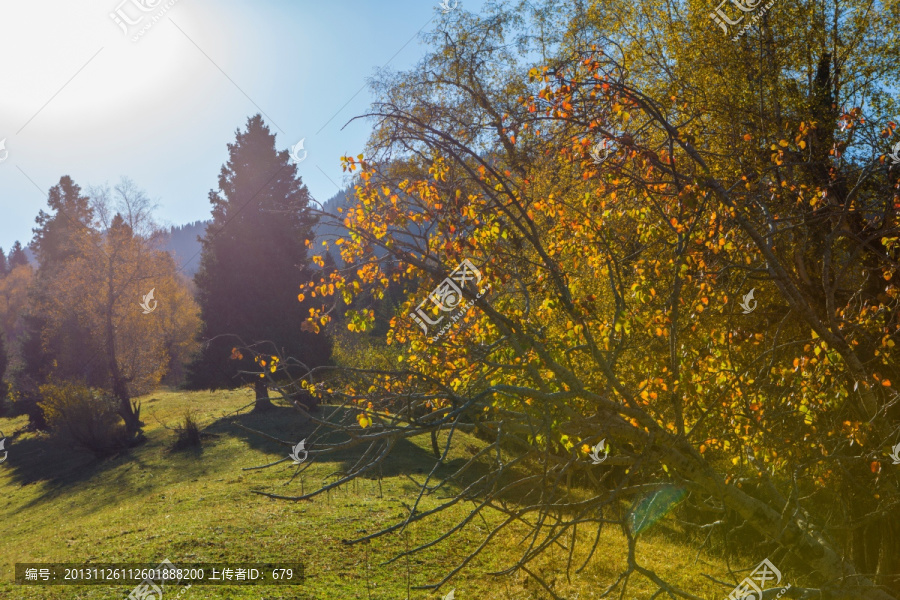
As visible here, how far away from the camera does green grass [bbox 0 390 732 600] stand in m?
9.02

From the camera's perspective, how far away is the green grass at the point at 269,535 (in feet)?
29.6

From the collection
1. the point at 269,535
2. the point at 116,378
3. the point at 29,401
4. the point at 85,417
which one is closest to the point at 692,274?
the point at 269,535

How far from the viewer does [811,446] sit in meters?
8.22

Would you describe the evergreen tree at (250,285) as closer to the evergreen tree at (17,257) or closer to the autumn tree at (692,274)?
the autumn tree at (692,274)

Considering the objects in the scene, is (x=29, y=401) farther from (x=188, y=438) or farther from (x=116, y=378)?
(x=188, y=438)

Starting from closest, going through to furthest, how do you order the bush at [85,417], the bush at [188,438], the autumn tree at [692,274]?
the autumn tree at [692,274] → the bush at [188,438] → the bush at [85,417]

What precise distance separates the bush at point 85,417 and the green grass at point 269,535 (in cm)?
342

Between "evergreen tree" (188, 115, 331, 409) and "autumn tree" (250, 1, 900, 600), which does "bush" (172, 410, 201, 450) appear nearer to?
"evergreen tree" (188, 115, 331, 409)

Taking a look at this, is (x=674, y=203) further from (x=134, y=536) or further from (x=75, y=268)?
(x=75, y=268)

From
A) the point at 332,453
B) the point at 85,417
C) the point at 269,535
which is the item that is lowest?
the point at 332,453

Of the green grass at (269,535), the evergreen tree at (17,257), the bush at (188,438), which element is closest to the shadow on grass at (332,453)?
the green grass at (269,535)

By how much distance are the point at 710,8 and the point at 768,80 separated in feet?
6.31

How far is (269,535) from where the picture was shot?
36.6 ft

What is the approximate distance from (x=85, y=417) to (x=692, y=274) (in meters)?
28.1
